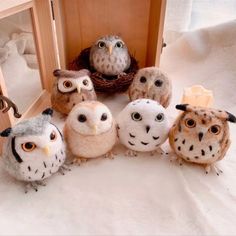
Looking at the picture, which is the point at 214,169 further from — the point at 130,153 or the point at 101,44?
the point at 101,44

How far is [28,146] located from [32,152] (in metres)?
0.01

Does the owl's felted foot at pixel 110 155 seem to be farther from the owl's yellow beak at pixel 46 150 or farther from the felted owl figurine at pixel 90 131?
the owl's yellow beak at pixel 46 150

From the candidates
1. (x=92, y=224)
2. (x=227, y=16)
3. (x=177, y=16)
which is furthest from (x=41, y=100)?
(x=227, y=16)

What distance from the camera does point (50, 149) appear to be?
447 mm

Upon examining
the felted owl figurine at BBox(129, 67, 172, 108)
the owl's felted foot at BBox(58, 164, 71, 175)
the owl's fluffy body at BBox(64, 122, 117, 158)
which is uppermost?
the felted owl figurine at BBox(129, 67, 172, 108)

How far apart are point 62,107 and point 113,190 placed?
232 millimetres

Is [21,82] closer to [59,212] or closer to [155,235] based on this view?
[59,212]

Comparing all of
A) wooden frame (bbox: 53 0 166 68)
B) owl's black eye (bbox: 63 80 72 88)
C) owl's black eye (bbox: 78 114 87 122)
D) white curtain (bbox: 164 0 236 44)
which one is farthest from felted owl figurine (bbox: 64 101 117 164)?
white curtain (bbox: 164 0 236 44)

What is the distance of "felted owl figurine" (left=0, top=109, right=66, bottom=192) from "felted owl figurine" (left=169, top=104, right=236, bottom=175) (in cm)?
22

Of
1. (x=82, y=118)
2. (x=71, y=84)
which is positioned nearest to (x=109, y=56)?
(x=71, y=84)

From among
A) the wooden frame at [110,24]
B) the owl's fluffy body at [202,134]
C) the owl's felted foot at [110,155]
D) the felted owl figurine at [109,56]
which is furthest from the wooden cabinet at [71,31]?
the owl's fluffy body at [202,134]

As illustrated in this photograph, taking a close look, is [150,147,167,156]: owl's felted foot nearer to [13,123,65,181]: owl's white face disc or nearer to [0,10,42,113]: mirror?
[13,123,65,181]: owl's white face disc

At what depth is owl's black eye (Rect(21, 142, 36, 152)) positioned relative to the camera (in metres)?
0.43

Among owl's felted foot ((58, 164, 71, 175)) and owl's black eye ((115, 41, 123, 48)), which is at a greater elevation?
owl's black eye ((115, 41, 123, 48))
